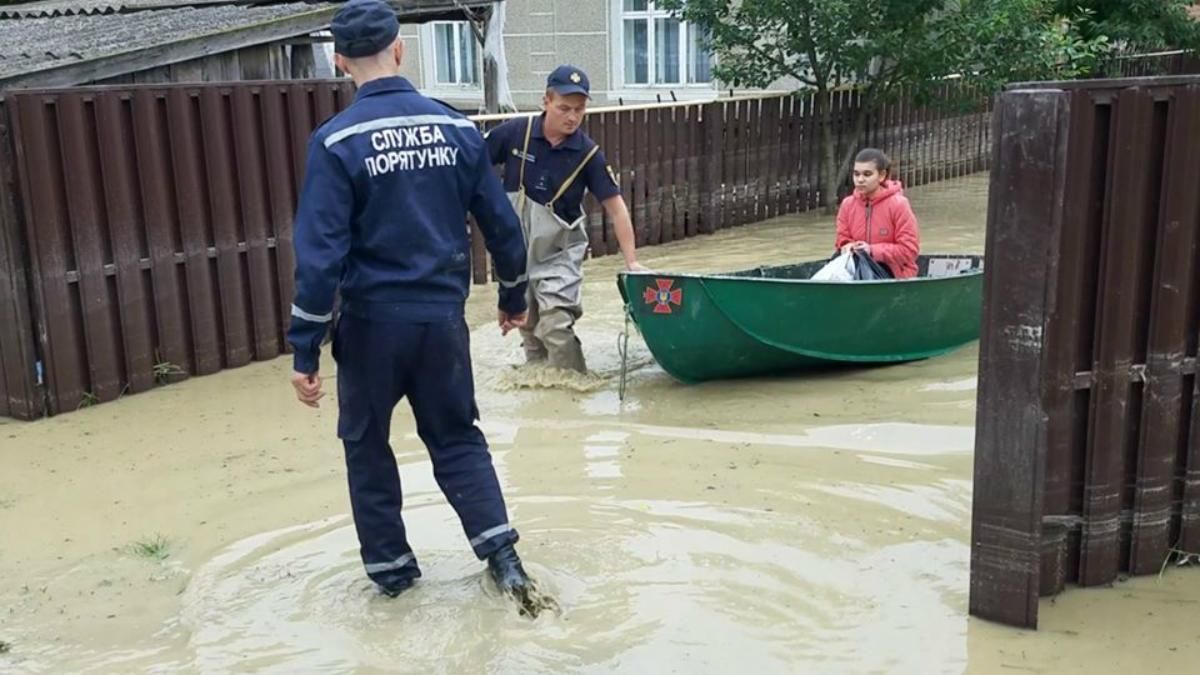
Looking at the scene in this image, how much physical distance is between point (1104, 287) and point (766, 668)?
176 cm

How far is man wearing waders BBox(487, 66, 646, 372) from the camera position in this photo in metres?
7.09

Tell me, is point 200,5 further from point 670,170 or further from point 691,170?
point 691,170

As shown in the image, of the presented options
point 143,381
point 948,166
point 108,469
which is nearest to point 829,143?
point 948,166

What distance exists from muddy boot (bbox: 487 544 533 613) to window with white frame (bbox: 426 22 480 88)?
733 inches

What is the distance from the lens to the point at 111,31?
11.2 metres

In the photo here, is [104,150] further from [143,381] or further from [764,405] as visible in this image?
[764,405]

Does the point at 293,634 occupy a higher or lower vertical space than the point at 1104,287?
lower

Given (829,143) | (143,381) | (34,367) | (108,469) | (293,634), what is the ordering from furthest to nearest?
(829,143)
(143,381)
(34,367)
(108,469)
(293,634)

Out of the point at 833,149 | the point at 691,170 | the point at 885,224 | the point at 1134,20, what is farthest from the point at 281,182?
the point at 1134,20

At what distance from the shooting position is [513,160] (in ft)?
23.8

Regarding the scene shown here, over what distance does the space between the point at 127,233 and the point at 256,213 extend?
0.95 meters

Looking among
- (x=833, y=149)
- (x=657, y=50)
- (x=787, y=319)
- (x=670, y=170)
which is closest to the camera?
(x=787, y=319)

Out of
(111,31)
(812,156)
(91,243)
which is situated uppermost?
(111,31)

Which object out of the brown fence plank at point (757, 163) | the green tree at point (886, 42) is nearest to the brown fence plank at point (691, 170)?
the brown fence plank at point (757, 163)
